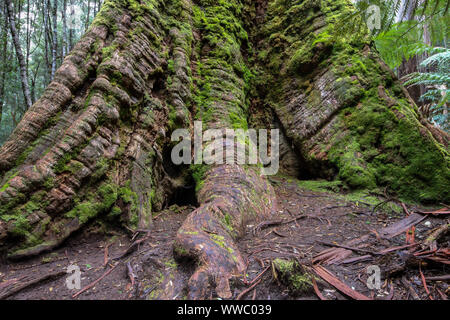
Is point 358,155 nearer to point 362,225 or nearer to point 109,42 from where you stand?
point 362,225

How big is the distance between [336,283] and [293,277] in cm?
31

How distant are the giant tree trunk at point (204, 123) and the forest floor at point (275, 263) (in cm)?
16

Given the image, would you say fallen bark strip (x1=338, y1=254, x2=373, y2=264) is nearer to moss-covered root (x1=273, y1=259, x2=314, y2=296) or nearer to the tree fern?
moss-covered root (x1=273, y1=259, x2=314, y2=296)

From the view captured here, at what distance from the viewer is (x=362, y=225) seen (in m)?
2.57

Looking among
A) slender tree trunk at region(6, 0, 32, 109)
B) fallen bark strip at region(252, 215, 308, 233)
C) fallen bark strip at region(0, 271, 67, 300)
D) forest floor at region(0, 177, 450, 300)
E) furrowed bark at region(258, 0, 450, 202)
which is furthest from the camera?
slender tree trunk at region(6, 0, 32, 109)

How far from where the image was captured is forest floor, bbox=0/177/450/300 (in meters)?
1.42

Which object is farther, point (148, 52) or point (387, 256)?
point (148, 52)

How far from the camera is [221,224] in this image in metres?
2.26

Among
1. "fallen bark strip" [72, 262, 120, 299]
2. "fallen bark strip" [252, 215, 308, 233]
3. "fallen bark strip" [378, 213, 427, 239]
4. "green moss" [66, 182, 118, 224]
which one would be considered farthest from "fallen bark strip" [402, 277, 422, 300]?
"green moss" [66, 182, 118, 224]

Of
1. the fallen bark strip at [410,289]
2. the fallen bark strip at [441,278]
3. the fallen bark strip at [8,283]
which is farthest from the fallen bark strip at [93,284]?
the fallen bark strip at [441,278]
